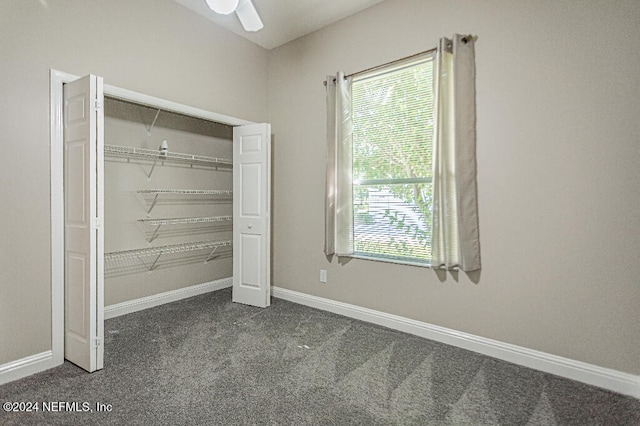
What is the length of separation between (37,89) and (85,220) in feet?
3.31

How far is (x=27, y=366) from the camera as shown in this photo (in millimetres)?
2307

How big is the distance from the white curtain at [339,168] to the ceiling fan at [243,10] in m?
1.28

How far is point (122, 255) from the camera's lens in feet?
11.0

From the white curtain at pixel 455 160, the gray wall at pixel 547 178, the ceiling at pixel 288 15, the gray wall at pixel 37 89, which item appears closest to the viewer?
the gray wall at pixel 547 178

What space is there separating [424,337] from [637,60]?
248 centimetres

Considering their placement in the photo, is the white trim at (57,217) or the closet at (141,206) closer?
the closet at (141,206)

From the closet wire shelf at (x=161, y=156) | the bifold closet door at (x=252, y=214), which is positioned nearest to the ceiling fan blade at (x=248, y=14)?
the bifold closet door at (x=252, y=214)

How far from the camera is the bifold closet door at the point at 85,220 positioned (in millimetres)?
2295

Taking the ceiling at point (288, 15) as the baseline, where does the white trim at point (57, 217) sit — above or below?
below

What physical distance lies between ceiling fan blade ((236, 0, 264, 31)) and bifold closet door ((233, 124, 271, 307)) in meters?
1.40

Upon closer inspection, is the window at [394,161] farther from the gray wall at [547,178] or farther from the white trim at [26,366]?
the white trim at [26,366]

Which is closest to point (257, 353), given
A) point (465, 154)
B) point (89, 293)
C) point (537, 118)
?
point (89, 293)

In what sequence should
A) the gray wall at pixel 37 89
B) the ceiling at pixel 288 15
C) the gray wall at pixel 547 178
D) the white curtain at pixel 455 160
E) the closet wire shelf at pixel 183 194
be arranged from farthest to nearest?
the closet wire shelf at pixel 183 194 < the ceiling at pixel 288 15 < the white curtain at pixel 455 160 < the gray wall at pixel 37 89 < the gray wall at pixel 547 178

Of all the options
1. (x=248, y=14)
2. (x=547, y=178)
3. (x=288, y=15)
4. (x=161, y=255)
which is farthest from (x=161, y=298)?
(x=547, y=178)
